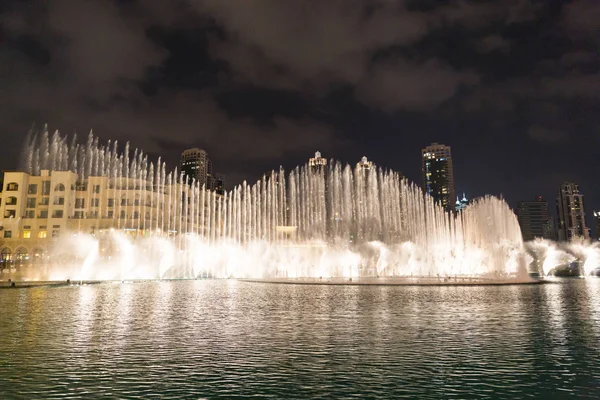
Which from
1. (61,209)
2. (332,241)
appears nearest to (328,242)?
(332,241)

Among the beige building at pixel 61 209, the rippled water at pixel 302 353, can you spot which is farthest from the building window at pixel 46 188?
the rippled water at pixel 302 353

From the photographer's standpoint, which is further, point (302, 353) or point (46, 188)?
point (46, 188)

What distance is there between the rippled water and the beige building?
83.1 m

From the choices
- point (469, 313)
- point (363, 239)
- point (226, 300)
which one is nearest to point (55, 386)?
point (469, 313)

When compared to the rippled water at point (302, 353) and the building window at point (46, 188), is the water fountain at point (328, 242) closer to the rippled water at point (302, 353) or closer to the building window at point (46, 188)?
the building window at point (46, 188)

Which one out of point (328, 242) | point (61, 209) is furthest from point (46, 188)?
point (328, 242)

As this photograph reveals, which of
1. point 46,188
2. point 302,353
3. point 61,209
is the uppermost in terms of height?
point 46,188

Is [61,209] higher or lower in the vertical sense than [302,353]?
higher

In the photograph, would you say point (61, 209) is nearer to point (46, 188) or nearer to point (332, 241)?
point (46, 188)

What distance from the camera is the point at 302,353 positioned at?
17.5m

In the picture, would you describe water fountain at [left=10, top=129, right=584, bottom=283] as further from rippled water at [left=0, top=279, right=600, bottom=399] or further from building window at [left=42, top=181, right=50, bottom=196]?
rippled water at [left=0, top=279, right=600, bottom=399]

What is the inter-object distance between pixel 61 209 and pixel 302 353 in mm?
107785

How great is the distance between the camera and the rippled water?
13211mm

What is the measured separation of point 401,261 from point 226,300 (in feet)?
211
